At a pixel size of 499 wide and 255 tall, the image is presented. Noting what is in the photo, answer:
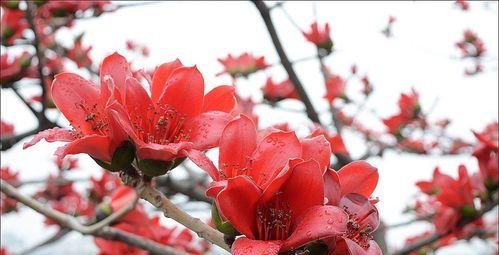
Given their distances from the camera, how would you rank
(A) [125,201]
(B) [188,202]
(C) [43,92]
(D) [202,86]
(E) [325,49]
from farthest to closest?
(B) [188,202], (E) [325,49], (C) [43,92], (A) [125,201], (D) [202,86]

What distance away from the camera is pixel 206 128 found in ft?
2.31

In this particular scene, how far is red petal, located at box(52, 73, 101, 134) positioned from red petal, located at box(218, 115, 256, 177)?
19cm

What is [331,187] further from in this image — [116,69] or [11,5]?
[11,5]

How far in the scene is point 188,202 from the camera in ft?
8.20

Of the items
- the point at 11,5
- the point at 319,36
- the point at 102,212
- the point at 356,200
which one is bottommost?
the point at 102,212

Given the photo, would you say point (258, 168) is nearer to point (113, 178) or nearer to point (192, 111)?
point (192, 111)

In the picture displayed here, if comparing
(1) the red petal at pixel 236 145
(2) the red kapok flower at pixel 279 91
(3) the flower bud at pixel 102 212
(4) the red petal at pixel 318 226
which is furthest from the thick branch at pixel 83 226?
(2) the red kapok flower at pixel 279 91

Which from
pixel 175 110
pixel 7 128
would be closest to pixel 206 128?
pixel 175 110

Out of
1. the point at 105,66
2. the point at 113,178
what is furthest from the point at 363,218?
the point at 113,178

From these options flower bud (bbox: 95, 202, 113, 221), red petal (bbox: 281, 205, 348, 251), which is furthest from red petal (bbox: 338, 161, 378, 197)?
flower bud (bbox: 95, 202, 113, 221)

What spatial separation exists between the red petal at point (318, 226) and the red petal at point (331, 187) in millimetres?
49

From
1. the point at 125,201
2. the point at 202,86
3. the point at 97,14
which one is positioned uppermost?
the point at 202,86

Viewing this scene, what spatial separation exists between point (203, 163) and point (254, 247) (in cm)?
12

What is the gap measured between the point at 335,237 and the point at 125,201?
0.83 metres
